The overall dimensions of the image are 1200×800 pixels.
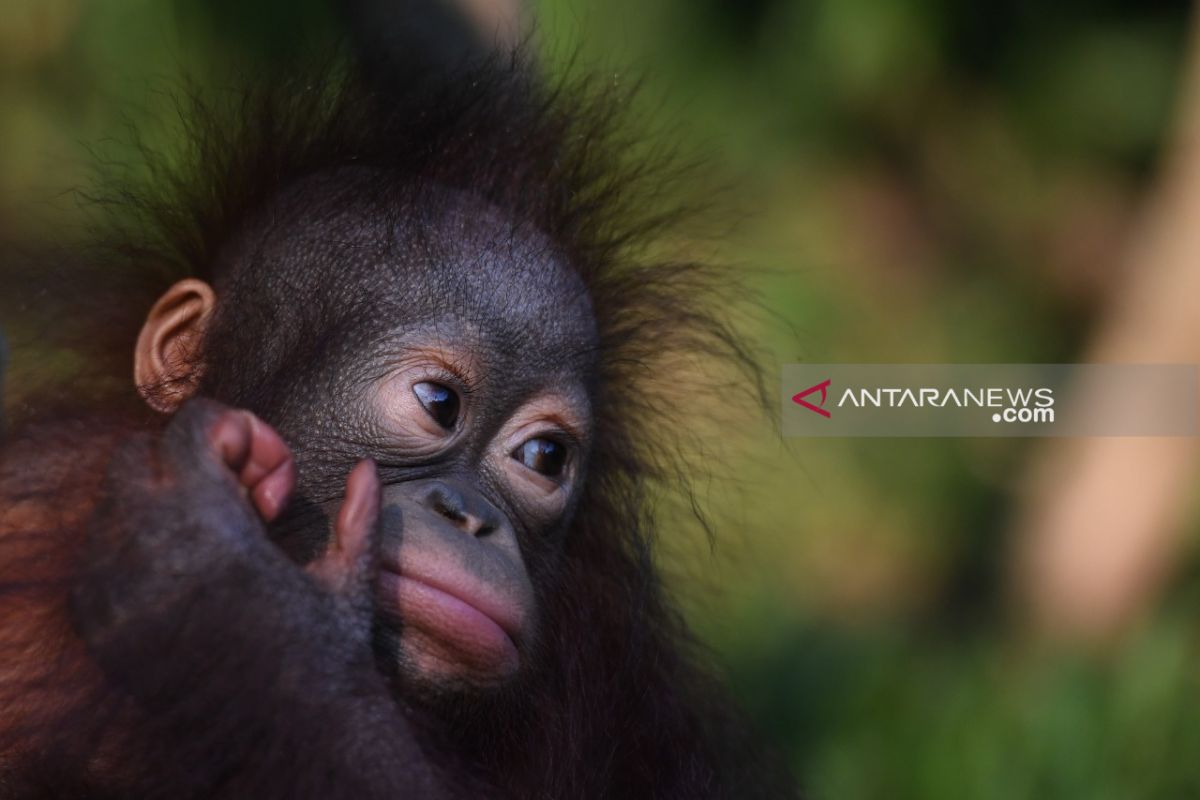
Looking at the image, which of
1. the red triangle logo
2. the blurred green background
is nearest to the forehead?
the red triangle logo

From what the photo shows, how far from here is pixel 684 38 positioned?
27.4ft

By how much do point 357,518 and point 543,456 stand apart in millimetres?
642

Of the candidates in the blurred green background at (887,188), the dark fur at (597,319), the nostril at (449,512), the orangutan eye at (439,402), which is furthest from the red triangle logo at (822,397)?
the nostril at (449,512)

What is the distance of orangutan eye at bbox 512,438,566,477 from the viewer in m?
2.80

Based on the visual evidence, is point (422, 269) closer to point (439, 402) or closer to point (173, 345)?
point (439, 402)

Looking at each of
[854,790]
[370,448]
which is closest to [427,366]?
[370,448]

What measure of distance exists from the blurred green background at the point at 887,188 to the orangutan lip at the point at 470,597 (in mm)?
3561

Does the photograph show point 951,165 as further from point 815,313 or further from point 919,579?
point 919,579

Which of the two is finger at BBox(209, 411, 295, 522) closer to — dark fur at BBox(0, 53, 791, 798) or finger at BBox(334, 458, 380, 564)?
finger at BBox(334, 458, 380, 564)

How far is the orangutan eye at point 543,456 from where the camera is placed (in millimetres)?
2799

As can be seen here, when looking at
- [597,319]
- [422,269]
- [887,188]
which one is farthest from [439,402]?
[887,188]

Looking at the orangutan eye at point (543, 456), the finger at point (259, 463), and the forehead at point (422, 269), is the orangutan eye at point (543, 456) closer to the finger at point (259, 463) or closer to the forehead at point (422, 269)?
the forehead at point (422, 269)

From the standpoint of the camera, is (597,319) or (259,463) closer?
(259,463)

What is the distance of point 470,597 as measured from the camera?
2.40m
